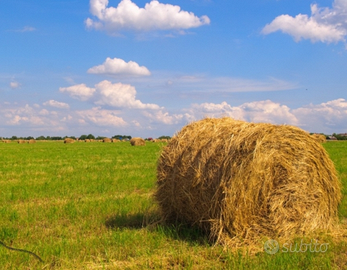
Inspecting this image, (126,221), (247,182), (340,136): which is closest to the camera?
(247,182)

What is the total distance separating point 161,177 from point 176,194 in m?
0.51

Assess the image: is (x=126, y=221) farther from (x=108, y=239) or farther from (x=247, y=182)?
(x=247, y=182)

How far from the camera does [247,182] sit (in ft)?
18.8

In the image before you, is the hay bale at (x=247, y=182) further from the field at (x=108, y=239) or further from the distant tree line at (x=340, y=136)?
the distant tree line at (x=340, y=136)

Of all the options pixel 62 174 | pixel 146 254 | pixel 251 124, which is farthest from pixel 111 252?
pixel 62 174

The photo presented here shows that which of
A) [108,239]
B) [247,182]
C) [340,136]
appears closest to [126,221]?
[108,239]

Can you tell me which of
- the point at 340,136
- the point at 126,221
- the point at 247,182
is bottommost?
the point at 126,221

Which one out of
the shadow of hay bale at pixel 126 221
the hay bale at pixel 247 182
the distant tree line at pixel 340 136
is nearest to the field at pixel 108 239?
the shadow of hay bale at pixel 126 221

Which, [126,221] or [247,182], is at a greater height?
[247,182]

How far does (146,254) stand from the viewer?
5.08 m

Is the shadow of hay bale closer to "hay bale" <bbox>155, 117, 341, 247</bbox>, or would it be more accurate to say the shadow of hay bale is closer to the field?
the field

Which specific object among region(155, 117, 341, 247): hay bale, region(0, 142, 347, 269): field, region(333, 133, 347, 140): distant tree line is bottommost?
region(0, 142, 347, 269): field

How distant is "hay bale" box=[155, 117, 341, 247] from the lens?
572cm

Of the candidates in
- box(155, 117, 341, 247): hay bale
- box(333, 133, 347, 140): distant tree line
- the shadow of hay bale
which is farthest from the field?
box(333, 133, 347, 140): distant tree line
